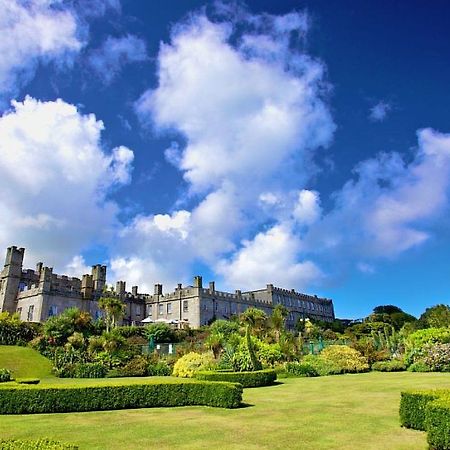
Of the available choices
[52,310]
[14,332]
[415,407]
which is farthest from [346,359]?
[52,310]

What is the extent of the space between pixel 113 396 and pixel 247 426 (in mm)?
5540

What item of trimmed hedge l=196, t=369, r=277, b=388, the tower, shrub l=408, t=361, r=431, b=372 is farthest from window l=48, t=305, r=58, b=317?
shrub l=408, t=361, r=431, b=372

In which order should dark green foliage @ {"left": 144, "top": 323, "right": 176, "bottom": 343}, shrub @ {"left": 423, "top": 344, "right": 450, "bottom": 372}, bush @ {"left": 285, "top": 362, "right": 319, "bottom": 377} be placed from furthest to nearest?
dark green foliage @ {"left": 144, "top": 323, "right": 176, "bottom": 343} → bush @ {"left": 285, "top": 362, "right": 319, "bottom": 377} → shrub @ {"left": 423, "top": 344, "right": 450, "bottom": 372}

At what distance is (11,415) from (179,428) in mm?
6173

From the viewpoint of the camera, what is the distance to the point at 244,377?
64.3 ft

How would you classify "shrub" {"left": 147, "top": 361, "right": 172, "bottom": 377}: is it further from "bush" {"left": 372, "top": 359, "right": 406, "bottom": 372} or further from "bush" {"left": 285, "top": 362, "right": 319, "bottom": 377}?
"bush" {"left": 372, "top": 359, "right": 406, "bottom": 372}

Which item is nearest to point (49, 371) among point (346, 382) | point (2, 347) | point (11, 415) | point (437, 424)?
point (2, 347)

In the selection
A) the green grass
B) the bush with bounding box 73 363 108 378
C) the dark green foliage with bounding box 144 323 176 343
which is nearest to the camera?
the bush with bounding box 73 363 108 378

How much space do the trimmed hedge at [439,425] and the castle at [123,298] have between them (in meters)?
48.7

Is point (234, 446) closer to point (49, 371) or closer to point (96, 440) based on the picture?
point (96, 440)

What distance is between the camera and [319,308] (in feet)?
287

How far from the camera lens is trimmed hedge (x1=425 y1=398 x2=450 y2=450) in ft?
23.6

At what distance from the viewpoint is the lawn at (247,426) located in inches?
344

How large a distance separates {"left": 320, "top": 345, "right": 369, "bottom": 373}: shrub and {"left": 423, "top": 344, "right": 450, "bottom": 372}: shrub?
3902 millimetres
